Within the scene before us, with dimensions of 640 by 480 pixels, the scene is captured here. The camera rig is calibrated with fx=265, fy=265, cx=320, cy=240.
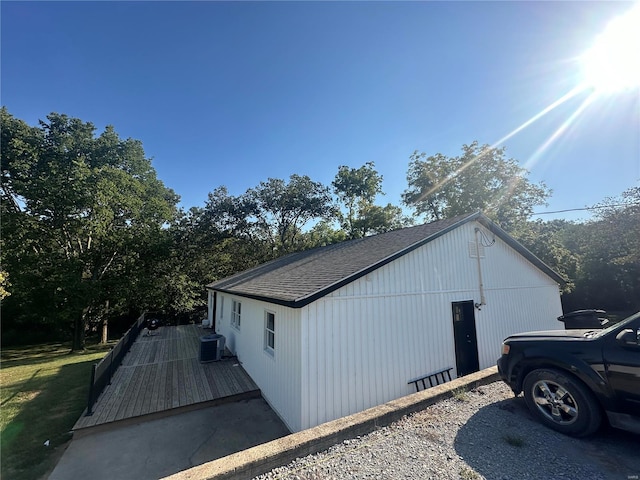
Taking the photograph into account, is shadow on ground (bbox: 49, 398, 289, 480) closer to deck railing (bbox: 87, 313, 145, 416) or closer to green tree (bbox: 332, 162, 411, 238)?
deck railing (bbox: 87, 313, 145, 416)

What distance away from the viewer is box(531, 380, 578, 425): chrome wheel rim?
10.9 ft

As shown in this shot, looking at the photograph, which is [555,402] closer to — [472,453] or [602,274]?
[472,453]

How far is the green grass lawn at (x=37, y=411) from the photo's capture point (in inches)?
179

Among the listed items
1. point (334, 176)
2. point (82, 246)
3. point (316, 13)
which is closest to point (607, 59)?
point (316, 13)

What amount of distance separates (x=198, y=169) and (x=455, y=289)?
13.5 metres

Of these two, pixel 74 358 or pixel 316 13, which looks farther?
pixel 74 358

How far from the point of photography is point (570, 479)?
8.46 feet

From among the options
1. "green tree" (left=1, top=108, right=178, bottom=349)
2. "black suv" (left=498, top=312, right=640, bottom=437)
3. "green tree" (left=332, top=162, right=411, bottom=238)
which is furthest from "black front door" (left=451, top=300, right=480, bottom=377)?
"green tree" (left=1, top=108, right=178, bottom=349)

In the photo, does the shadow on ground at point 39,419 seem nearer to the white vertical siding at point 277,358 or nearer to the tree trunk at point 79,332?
the white vertical siding at point 277,358

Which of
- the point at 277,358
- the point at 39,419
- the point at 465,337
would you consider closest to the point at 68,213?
the point at 39,419

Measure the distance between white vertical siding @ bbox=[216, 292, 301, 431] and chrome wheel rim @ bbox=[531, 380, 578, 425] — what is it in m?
3.61

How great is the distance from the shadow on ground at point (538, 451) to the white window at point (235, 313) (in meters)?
7.83

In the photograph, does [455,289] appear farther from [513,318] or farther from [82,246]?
[82,246]

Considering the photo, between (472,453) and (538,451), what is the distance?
77cm
